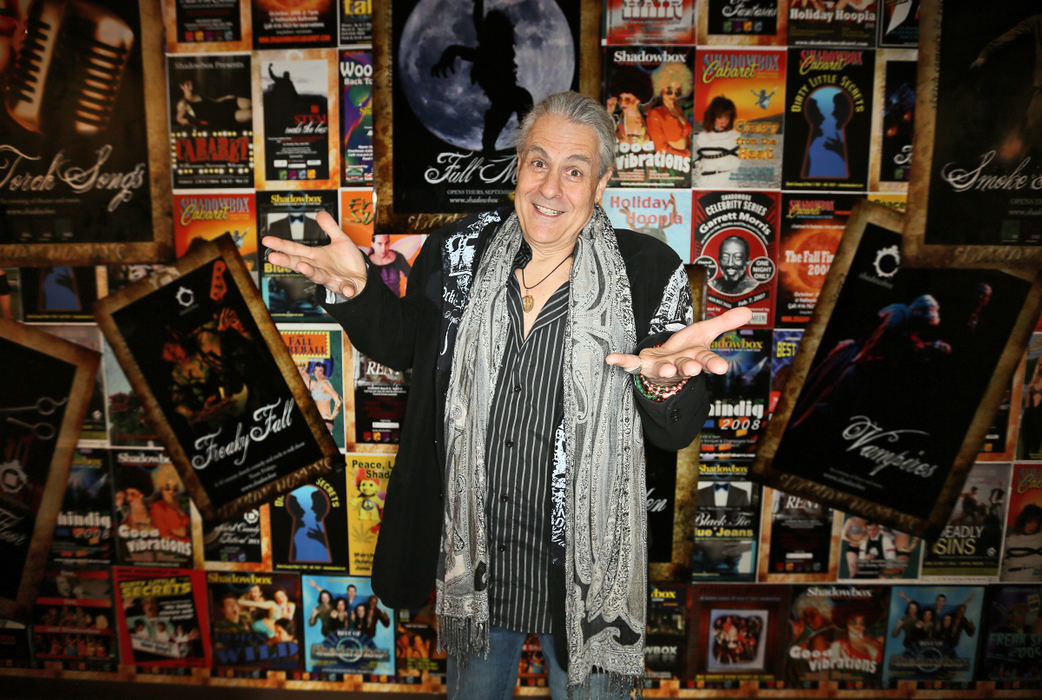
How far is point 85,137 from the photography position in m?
2.00

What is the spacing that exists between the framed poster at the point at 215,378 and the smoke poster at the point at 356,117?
1.78 ft

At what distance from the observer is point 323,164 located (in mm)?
2000

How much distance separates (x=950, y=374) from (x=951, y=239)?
0.48m

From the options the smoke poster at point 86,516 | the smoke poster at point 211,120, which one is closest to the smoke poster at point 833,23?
the smoke poster at point 211,120

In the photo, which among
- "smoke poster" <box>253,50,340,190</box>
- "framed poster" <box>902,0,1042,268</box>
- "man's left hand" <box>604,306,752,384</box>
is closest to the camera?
"man's left hand" <box>604,306,752,384</box>

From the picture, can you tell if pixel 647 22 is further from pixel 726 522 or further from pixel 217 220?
pixel 726 522

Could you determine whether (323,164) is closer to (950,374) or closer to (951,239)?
(951,239)

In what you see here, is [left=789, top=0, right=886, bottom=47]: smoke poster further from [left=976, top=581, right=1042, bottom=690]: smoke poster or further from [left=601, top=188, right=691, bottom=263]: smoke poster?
[left=976, top=581, right=1042, bottom=690]: smoke poster

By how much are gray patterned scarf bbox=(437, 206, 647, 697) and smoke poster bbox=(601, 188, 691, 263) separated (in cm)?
57

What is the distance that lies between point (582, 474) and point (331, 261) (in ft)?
2.60

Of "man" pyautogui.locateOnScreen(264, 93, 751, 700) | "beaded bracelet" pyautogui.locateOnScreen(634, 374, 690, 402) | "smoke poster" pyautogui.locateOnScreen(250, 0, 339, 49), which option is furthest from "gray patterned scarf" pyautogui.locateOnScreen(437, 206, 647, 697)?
"smoke poster" pyautogui.locateOnScreen(250, 0, 339, 49)

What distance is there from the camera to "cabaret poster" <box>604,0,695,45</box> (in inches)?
74.8

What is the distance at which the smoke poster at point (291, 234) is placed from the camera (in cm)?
202

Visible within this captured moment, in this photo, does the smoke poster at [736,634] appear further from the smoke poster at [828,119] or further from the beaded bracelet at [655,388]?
the smoke poster at [828,119]
